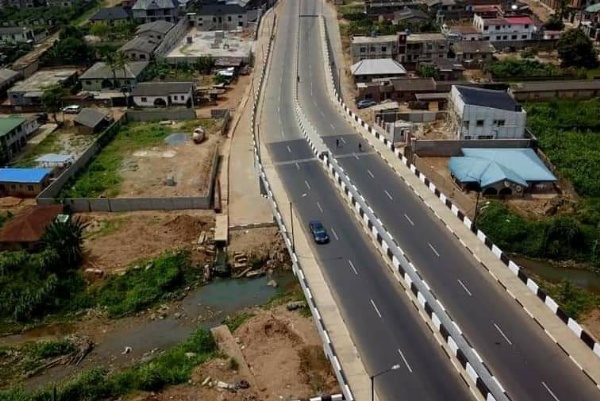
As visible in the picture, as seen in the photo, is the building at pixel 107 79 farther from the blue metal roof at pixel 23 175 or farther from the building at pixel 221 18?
the building at pixel 221 18

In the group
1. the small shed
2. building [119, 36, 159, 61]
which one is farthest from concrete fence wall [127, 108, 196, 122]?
building [119, 36, 159, 61]

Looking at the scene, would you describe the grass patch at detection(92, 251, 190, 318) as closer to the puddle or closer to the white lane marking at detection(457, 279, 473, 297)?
the white lane marking at detection(457, 279, 473, 297)

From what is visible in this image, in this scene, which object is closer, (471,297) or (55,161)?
(471,297)

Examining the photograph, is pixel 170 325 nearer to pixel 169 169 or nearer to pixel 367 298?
pixel 367 298

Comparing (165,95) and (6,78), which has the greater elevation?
(6,78)

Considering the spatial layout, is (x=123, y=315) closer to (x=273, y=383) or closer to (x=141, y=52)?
(x=273, y=383)

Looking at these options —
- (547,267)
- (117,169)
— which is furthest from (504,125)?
(117,169)

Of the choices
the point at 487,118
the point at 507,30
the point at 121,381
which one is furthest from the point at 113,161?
the point at 507,30

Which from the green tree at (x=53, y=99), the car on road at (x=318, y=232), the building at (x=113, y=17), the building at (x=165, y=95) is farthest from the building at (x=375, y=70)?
the building at (x=113, y=17)
